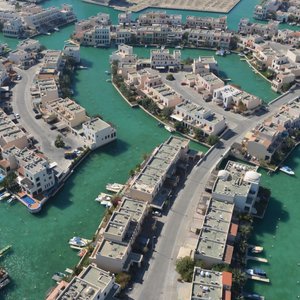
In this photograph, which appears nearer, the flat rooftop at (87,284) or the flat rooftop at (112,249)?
the flat rooftop at (87,284)

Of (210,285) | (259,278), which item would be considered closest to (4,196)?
(210,285)

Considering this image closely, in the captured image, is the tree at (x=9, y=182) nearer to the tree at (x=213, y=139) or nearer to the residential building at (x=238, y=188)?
the residential building at (x=238, y=188)

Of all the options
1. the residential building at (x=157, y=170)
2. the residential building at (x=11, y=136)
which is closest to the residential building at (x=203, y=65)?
the residential building at (x=157, y=170)

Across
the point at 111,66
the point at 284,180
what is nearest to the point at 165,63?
the point at 111,66

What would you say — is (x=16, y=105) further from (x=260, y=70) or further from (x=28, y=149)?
(x=260, y=70)

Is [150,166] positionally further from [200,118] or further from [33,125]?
[33,125]

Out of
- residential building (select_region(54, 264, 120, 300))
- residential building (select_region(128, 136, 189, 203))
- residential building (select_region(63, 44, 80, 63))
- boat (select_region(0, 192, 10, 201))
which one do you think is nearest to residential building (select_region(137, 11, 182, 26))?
residential building (select_region(63, 44, 80, 63))
